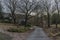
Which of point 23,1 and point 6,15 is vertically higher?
point 23,1

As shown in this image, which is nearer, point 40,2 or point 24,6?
point 24,6

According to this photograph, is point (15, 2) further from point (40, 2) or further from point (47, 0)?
point (47, 0)

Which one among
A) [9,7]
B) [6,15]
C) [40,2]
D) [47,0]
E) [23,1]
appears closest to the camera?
[23,1]

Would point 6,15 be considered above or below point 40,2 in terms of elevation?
below

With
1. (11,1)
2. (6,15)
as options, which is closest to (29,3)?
Result: (11,1)

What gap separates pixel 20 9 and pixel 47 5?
1357 cm

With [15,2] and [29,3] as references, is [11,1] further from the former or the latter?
[29,3]

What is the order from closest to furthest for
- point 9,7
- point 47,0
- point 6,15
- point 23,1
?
1. point 23,1
2. point 9,7
3. point 47,0
4. point 6,15

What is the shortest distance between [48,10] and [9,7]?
Answer: 1592 cm

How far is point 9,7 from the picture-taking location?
185 feet

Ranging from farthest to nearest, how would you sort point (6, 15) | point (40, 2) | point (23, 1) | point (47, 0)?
1. point (6, 15)
2. point (47, 0)
3. point (40, 2)
4. point (23, 1)

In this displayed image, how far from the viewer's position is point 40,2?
199 ft

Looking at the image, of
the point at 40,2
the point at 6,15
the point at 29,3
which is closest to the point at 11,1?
the point at 29,3

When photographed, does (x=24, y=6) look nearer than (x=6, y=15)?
Yes
